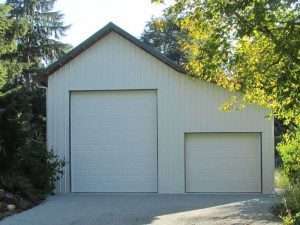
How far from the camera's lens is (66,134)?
22.0m

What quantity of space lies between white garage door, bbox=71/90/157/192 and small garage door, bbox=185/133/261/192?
1408 mm

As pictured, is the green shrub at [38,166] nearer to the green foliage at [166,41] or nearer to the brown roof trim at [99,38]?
the brown roof trim at [99,38]

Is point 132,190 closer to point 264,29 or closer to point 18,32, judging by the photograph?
point 264,29

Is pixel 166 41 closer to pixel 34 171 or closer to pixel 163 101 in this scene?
pixel 163 101

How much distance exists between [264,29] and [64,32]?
39.3 m

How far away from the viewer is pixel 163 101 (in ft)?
70.8

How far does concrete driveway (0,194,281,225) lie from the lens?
45.4 ft

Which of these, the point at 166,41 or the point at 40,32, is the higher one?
the point at 166,41

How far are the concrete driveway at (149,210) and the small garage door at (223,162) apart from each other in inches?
39.5

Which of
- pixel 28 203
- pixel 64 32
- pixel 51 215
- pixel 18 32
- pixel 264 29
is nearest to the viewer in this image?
pixel 264 29

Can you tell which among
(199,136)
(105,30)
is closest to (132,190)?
(199,136)

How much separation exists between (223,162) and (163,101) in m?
3.13

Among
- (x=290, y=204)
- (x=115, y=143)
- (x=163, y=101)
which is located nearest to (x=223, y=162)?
(x=163, y=101)

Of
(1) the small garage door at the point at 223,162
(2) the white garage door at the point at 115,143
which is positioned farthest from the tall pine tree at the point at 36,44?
(1) the small garage door at the point at 223,162
